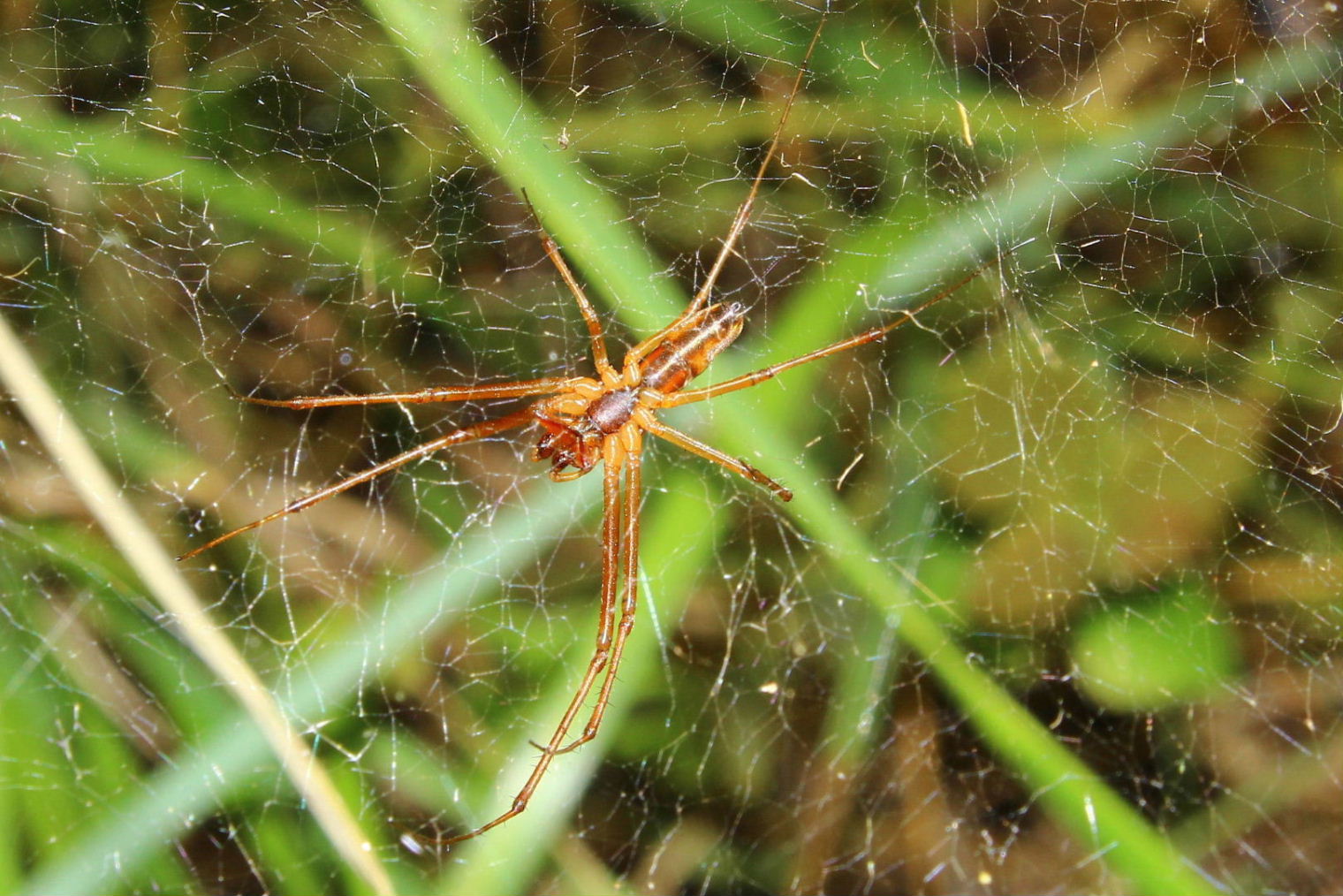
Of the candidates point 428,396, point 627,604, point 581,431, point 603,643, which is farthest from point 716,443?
point 428,396

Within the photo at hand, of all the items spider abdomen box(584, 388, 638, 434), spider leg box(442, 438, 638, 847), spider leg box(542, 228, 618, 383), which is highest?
spider leg box(542, 228, 618, 383)

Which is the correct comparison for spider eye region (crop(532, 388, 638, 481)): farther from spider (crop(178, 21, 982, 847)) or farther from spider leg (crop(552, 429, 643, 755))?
spider leg (crop(552, 429, 643, 755))

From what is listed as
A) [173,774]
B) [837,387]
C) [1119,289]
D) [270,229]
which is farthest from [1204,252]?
[173,774]

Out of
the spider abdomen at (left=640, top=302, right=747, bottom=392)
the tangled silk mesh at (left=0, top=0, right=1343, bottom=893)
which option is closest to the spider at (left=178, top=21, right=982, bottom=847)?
the spider abdomen at (left=640, top=302, right=747, bottom=392)

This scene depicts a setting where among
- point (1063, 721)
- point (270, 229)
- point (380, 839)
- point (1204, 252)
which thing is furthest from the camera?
point (1063, 721)

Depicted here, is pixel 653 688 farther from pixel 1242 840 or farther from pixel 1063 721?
pixel 1242 840

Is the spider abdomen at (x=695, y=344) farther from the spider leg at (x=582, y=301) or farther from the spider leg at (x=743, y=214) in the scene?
the spider leg at (x=582, y=301)

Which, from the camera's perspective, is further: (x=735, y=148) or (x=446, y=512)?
(x=446, y=512)

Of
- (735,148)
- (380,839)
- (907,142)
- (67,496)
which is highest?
(67,496)
